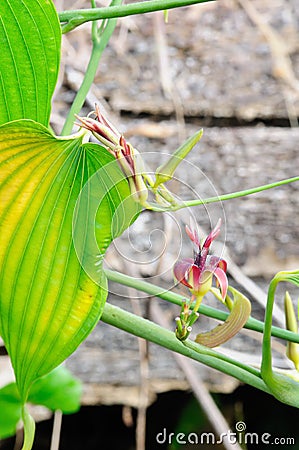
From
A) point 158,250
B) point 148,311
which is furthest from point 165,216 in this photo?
point 148,311

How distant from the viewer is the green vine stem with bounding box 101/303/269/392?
348 millimetres

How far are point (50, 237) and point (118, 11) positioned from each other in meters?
0.13

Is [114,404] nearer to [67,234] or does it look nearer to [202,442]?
[202,442]

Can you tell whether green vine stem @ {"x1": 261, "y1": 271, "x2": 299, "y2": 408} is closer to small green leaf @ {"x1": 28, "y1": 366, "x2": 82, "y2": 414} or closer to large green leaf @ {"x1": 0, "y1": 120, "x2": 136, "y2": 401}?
large green leaf @ {"x1": 0, "y1": 120, "x2": 136, "y2": 401}

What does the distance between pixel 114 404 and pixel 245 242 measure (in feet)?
0.90

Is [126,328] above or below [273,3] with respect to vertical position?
below

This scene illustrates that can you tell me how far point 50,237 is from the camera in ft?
1.06

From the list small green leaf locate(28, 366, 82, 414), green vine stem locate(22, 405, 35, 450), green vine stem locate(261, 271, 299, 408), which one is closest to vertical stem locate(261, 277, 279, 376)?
green vine stem locate(261, 271, 299, 408)

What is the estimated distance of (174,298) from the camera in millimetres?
354

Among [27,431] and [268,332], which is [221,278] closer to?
[268,332]

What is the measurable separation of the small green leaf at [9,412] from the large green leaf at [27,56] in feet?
1.66

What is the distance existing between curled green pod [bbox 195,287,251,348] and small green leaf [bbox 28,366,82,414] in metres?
0.50

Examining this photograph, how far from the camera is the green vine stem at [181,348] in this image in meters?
0.35

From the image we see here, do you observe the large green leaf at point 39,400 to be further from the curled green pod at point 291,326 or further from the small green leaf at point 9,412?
the curled green pod at point 291,326
